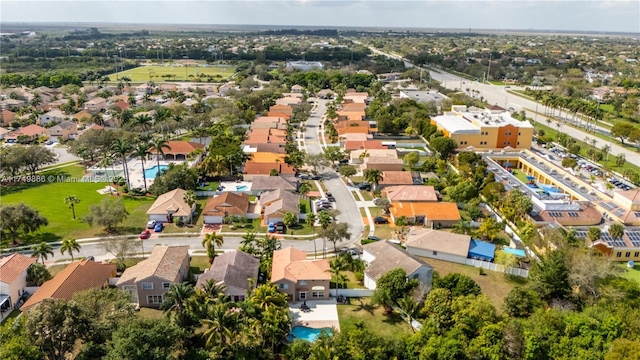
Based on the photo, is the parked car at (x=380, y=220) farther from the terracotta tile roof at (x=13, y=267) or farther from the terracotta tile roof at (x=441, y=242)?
the terracotta tile roof at (x=13, y=267)

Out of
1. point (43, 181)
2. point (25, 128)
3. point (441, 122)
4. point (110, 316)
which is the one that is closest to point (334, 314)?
point (110, 316)

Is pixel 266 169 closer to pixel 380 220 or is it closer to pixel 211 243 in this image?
pixel 380 220

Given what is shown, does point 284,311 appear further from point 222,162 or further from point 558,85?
point 558,85

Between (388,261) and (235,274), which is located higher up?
(235,274)

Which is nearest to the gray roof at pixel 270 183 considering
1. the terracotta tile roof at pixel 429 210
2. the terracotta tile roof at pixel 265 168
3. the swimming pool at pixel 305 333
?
the terracotta tile roof at pixel 265 168

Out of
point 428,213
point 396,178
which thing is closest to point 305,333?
point 428,213

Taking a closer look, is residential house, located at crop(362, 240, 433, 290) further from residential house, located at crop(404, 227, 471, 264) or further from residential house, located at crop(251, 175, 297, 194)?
residential house, located at crop(251, 175, 297, 194)

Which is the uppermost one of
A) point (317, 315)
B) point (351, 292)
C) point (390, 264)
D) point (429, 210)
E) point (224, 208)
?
point (224, 208)
